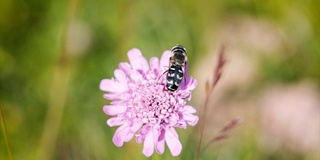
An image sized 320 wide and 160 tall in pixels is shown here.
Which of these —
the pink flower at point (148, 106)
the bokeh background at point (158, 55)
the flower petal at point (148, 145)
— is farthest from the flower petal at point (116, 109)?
the bokeh background at point (158, 55)

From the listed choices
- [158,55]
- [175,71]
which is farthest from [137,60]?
[158,55]

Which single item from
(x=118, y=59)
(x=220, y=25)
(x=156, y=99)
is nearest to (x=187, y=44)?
(x=220, y=25)

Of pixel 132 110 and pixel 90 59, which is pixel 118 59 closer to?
pixel 90 59

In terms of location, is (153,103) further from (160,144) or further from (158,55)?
(158,55)

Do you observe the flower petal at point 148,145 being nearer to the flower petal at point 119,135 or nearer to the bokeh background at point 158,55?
the flower petal at point 119,135

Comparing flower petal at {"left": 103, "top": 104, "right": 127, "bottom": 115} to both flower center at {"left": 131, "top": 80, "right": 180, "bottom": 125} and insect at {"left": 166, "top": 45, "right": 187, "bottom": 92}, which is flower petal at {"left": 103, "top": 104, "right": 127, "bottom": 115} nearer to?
flower center at {"left": 131, "top": 80, "right": 180, "bottom": 125}

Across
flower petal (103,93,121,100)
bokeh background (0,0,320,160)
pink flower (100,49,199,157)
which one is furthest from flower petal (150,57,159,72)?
bokeh background (0,0,320,160)
